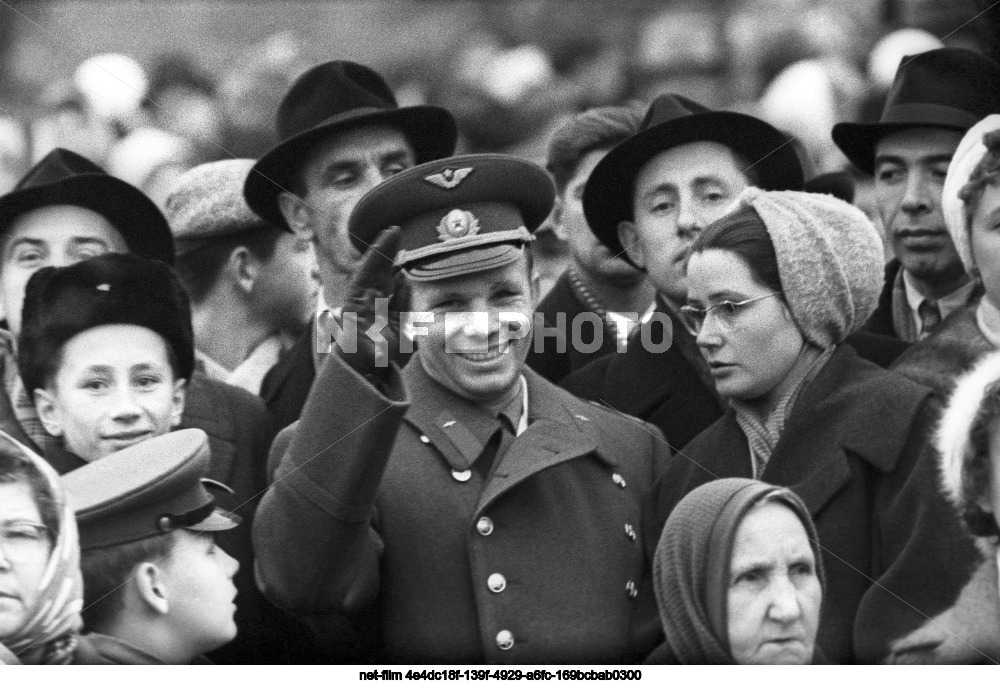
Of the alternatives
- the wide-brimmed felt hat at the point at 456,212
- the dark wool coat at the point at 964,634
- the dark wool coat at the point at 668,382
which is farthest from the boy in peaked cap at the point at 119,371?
the dark wool coat at the point at 964,634

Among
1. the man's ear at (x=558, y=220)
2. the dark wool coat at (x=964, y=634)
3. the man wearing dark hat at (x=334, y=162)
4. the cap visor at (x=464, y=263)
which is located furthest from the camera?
the man's ear at (x=558, y=220)

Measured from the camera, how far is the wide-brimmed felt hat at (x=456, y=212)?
4508mm

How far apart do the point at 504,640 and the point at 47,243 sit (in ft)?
5.58

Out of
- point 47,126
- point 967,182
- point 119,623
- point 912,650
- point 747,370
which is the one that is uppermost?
point 47,126

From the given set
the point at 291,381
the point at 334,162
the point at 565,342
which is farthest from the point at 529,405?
the point at 334,162

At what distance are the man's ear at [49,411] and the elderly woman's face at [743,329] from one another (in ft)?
5.39

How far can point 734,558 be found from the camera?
4.07 meters

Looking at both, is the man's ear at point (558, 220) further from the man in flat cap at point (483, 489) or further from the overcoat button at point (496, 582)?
the overcoat button at point (496, 582)

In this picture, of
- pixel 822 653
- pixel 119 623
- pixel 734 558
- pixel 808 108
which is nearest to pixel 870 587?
pixel 822 653

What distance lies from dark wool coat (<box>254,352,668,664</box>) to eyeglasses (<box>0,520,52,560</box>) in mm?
493

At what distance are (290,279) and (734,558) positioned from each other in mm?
1743

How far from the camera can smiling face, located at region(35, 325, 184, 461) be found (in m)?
4.54

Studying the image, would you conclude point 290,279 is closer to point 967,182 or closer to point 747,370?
point 747,370

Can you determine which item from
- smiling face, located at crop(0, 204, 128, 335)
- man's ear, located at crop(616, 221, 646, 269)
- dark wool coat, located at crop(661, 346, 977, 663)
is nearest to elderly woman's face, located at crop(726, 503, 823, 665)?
dark wool coat, located at crop(661, 346, 977, 663)
